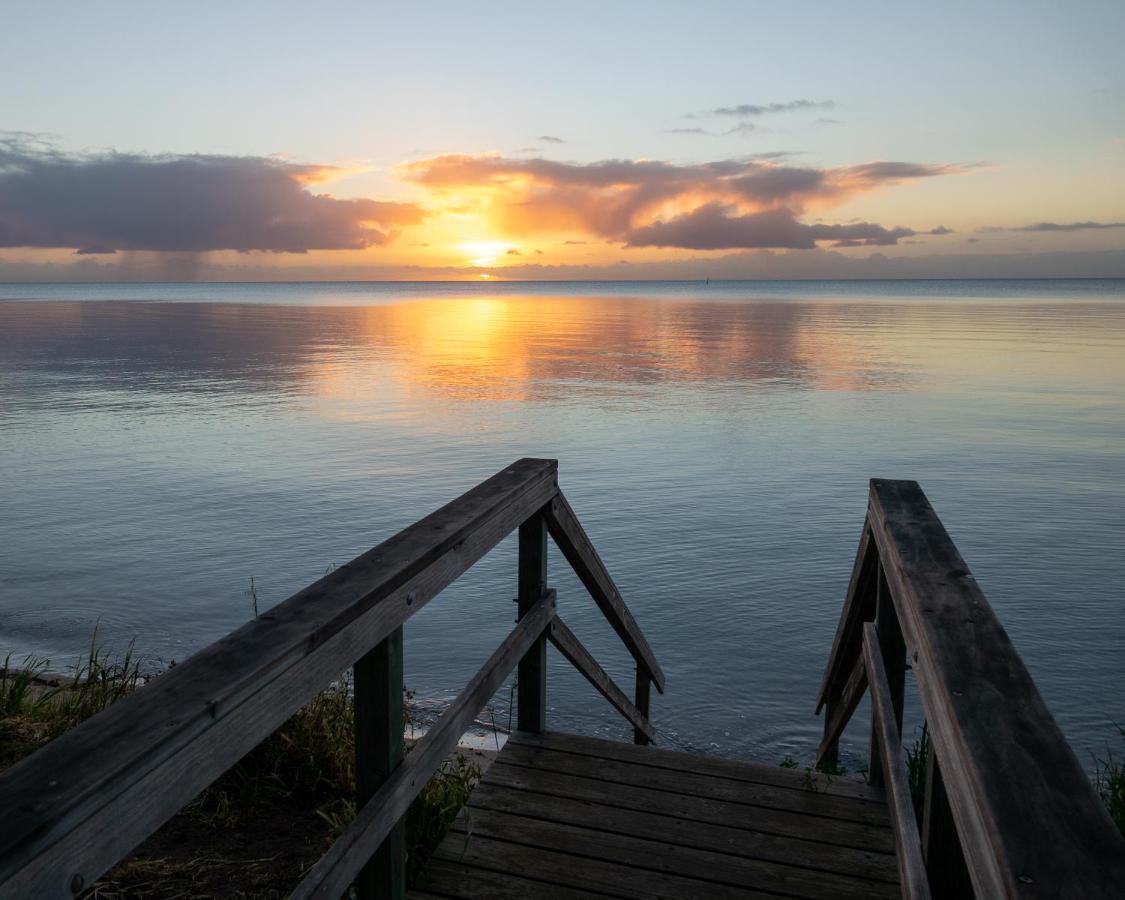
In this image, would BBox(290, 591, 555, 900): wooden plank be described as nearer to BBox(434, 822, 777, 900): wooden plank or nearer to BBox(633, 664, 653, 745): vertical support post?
BBox(434, 822, 777, 900): wooden plank

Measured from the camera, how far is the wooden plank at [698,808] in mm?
3314

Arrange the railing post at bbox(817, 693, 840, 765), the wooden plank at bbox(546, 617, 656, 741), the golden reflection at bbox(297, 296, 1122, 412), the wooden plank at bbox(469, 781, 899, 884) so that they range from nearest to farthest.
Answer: the wooden plank at bbox(469, 781, 899, 884) → the wooden plank at bbox(546, 617, 656, 741) → the railing post at bbox(817, 693, 840, 765) → the golden reflection at bbox(297, 296, 1122, 412)

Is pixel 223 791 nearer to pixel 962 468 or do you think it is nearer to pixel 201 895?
pixel 201 895

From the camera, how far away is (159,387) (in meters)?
23.2

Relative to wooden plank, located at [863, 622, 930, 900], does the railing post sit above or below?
below

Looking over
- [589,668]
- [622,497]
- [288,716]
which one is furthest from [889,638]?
[622,497]

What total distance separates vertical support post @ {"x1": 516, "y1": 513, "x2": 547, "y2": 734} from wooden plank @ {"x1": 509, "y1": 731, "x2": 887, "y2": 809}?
9cm

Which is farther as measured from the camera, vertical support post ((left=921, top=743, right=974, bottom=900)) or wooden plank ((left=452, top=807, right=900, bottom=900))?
wooden plank ((left=452, top=807, right=900, bottom=900))

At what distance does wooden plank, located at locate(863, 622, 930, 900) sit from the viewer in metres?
2.14

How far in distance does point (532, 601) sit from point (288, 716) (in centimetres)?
199

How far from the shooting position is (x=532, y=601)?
356cm

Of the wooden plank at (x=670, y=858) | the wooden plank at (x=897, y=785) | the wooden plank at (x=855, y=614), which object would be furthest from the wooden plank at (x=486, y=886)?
the wooden plank at (x=855, y=614)

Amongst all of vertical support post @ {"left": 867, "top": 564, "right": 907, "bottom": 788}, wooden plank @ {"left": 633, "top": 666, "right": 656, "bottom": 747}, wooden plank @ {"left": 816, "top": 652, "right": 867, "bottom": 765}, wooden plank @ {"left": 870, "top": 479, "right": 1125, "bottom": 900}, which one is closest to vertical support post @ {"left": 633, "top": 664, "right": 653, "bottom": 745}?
wooden plank @ {"left": 633, "top": 666, "right": 656, "bottom": 747}

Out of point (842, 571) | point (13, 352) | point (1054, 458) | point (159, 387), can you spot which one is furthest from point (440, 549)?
point (13, 352)
